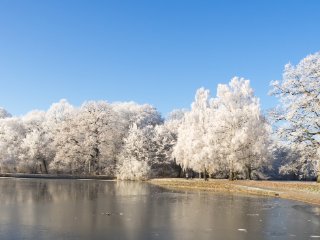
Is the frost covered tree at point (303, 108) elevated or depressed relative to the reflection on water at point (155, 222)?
elevated

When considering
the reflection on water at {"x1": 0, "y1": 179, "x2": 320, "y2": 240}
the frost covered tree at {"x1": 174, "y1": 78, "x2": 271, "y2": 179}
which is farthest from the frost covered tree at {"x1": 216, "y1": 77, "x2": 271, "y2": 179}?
the reflection on water at {"x1": 0, "y1": 179, "x2": 320, "y2": 240}

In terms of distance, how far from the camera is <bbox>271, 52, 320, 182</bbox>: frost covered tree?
3875cm

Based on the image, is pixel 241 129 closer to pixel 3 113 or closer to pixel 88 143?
pixel 88 143

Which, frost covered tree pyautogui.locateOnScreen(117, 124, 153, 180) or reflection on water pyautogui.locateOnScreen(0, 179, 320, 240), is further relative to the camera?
frost covered tree pyautogui.locateOnScreen(117, 124, 153, 180)

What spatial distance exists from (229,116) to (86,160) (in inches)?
1541

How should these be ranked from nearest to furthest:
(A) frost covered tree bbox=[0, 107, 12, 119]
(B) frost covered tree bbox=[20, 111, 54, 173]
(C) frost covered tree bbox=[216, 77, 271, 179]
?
(C) frost covered tree bbox=[216, 77, 271, 179] < (B) frost covered tree bbox=[20, 111, 54, 173] < (A) frost covered tree bbox=[0, 107, 12, 119]

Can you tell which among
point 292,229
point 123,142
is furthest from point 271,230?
point 123,142

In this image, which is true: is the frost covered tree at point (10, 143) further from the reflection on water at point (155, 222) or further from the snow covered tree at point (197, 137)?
the reflection on water at point (155, 222)

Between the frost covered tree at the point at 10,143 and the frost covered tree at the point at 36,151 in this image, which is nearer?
the frost covered tree at the point at 36,151

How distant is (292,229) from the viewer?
63.2 feet

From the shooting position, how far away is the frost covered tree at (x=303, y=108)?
1526 inches

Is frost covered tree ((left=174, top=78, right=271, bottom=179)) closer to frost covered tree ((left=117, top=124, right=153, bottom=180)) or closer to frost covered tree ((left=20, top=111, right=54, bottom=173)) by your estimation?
frost covered tree ((left=117, top=124, right=153, bottom=180))

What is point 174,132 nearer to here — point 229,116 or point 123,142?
point 123,142

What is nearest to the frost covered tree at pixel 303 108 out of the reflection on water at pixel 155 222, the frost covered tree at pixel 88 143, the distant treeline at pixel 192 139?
the distant treeline at pixel 192 139
